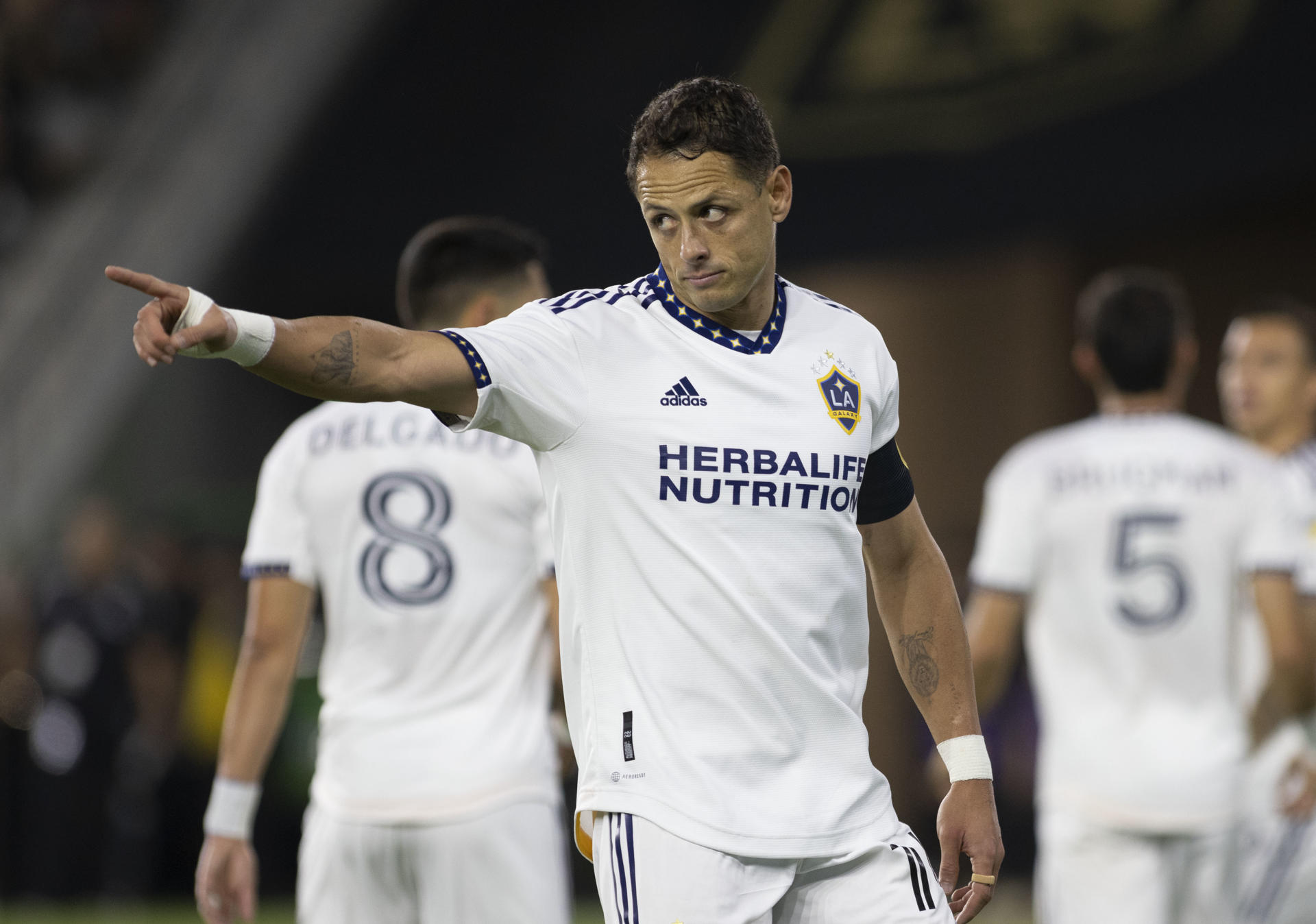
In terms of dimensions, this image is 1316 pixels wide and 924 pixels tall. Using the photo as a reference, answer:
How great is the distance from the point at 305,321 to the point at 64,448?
14.1 m

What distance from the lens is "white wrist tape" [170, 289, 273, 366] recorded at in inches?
102

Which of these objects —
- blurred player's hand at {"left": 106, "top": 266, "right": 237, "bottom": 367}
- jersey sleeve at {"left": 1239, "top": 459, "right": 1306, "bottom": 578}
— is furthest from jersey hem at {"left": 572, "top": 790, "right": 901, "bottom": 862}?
jersey sleeve at {"left": 1239, "top": 459, "right": 1306, "bottom": 578}

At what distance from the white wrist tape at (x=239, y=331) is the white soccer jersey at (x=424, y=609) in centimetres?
195

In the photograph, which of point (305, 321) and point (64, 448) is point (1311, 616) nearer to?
point (305, 321)

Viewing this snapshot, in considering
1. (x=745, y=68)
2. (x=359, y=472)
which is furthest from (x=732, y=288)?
(x=745, y=68)

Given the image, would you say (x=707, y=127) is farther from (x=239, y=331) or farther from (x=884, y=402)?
(x=239, y=331)

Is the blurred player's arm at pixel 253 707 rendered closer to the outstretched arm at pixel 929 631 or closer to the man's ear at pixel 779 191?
the outstretched arm at pixel 929 631

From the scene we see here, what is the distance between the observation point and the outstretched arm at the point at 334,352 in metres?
2.56

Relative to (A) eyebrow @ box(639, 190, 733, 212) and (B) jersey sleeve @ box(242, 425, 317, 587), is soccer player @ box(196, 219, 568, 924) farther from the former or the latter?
(A) eyebrow @ box(639, 190, 733, 212)

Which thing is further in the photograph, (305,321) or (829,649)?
(829,649)

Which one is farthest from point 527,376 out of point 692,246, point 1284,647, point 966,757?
point 1284,647

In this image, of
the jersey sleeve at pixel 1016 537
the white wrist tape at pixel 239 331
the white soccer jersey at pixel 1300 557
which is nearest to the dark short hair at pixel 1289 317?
the white soccer jersey at pixel 1300 557

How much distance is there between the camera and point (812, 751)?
3.20 meters

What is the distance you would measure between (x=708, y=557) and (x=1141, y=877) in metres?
2.70
